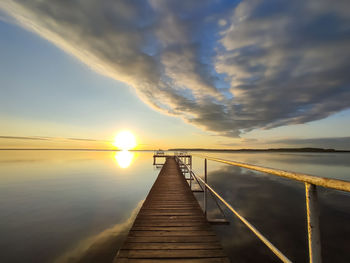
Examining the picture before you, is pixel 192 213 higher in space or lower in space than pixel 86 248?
higher

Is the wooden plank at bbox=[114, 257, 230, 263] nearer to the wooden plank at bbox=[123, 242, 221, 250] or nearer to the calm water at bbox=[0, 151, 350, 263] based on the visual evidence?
the wooden plank at bbox=[123, 242, 221, 250]

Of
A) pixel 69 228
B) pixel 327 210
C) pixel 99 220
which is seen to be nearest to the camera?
pixel 69 228

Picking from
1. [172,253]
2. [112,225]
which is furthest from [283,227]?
[112,225]

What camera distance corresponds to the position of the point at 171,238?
2.80 m

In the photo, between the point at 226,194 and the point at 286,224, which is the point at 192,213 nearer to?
the point at 286,224

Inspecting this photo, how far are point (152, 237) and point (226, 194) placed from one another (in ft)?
32.4

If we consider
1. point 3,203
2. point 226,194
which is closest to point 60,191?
point 3,203

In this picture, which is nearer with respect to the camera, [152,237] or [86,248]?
[152,237]

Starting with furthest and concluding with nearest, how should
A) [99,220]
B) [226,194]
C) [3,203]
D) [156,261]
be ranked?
[226,194] < [3,203] < [99,220] < [156,261]

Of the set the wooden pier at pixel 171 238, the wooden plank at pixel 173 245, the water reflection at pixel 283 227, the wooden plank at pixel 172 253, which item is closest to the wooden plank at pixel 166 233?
the wooden pier at pixel 171 238

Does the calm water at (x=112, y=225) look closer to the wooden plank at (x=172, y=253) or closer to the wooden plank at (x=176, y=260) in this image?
the wooden plank at (x=172, y=253)

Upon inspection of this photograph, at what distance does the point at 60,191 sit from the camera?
40.5 feet

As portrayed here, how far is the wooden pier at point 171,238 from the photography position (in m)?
2.30

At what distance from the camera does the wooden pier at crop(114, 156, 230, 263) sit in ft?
7.54
